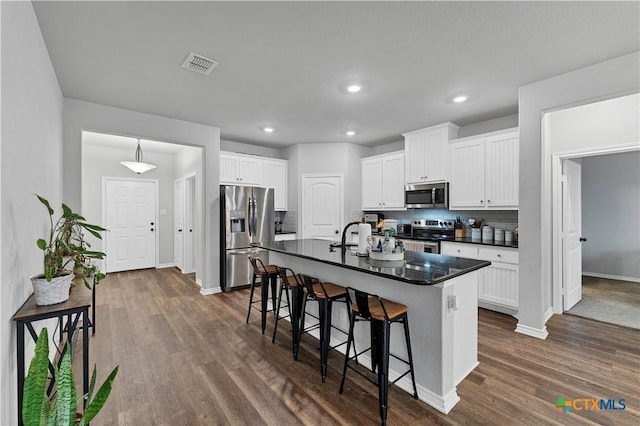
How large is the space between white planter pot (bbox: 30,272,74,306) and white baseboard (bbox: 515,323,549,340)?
13.0 feet

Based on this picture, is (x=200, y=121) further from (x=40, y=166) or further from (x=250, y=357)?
(x=250, y=357)

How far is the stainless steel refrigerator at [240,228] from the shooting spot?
468 cm

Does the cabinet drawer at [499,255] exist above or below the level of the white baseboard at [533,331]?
above

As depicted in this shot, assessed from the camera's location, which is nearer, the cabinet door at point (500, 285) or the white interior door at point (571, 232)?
the cabinet door at point (500, 285)

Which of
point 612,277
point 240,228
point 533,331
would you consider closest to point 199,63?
point 240,228

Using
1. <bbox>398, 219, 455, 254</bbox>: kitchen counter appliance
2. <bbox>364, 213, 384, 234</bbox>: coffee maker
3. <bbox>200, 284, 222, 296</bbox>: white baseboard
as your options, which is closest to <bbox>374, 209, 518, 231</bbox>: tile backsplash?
<bbox>398, 219, 455, 254</bbox>: kitchen counter appliance

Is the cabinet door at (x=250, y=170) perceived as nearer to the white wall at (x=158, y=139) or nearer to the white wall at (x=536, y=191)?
the white wall at (x=158, y=139)

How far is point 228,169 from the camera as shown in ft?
16.6

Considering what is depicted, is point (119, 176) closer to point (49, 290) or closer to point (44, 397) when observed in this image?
point (49, 290)

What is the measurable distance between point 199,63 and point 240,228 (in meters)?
2.76

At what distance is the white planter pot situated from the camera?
1643 millimetres

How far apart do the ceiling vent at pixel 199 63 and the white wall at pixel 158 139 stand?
168cm

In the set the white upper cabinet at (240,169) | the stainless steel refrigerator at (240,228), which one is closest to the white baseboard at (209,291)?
the stainless steel refrigerator at (240,228)

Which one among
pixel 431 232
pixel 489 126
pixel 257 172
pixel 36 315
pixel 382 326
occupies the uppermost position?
pixel 489 126
